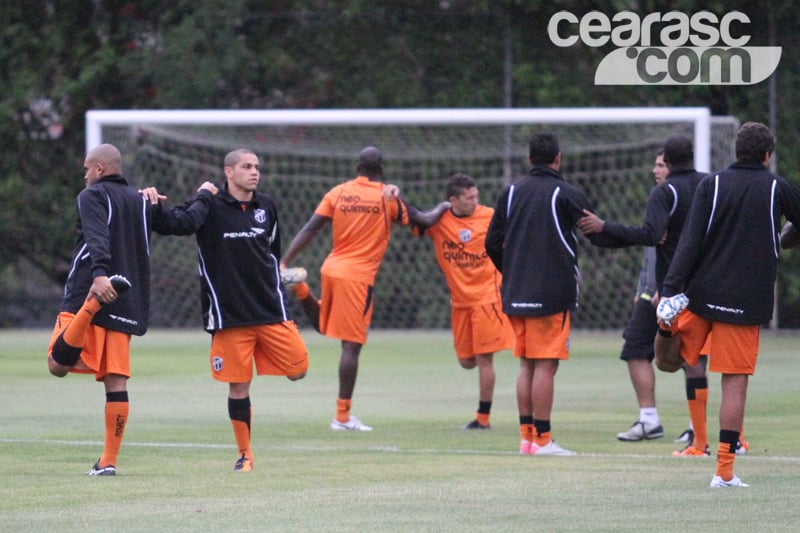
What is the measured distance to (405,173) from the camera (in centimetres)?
2573

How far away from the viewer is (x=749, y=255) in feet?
28.0

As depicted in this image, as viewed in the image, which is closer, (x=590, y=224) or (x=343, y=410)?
(x=590, y=224)

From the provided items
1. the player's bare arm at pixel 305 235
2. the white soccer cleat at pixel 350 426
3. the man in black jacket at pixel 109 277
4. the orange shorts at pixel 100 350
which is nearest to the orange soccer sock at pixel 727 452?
the man in black jacket at pixel 109 277

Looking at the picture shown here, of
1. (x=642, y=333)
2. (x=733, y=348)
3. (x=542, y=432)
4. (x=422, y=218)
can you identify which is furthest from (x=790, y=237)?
(x=422, y=218)

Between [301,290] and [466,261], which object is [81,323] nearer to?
[301,290]

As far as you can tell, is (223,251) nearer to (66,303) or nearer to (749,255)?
(66,303)

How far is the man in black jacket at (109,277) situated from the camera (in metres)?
8.83

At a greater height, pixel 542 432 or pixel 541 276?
pixel 541 276

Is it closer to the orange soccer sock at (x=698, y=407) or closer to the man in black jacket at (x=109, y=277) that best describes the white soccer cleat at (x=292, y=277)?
the man in black jacket at (x=109, y=277)

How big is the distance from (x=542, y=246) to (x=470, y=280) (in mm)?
2259

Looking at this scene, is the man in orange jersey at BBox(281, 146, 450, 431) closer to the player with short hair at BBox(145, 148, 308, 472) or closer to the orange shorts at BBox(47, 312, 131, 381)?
the player with short hair at BBox(145, 148, 308, 472)

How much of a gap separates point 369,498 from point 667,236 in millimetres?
3448

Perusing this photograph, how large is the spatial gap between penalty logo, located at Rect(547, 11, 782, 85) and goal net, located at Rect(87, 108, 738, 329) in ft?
3.63

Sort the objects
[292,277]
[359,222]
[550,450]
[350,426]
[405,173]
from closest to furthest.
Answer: [550,450]
[292,277]
[350,426]
[359,222]
[405,173]
